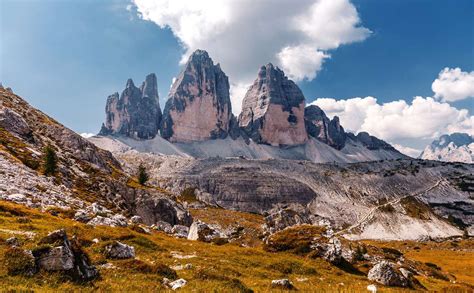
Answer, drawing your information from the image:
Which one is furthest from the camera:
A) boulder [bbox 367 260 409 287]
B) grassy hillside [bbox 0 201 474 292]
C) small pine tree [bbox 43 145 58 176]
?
small pine tree [bbox 43 145 58 176]

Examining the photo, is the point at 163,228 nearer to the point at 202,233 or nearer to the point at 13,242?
the point at 202,233

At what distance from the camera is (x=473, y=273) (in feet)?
265

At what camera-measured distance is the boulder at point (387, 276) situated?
27.9 m

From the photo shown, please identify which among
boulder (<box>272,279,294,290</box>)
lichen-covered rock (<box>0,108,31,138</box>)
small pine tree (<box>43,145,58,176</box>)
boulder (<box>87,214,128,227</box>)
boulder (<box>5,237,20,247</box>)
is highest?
lichen-covered rock (<box>0,108,31,138</box>)

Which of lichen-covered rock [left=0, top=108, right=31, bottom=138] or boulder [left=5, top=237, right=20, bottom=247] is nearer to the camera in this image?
boulder [left=5, top=237, right=20, bottom=247]

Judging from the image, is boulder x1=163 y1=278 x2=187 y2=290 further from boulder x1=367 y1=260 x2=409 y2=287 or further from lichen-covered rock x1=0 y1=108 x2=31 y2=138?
lichen-covered rock x1=0 y1=108 x2=31 y2=138

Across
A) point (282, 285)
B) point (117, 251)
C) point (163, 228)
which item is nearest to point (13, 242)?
point (117, 251)

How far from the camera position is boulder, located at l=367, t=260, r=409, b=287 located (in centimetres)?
2791

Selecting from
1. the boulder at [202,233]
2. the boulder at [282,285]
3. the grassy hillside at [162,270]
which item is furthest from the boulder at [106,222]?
the boulder at [282,285]

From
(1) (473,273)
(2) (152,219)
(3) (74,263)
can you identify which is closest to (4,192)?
(3) (74,263)

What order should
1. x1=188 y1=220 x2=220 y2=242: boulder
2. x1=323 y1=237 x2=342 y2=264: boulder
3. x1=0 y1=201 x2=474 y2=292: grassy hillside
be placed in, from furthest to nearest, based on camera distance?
x1=188 y1=220 x2=220 y2=242: boulder → x1=323 y1=237 x2=342 y2=264: boulder → x1=0 y1=201 x2=474 y2=292: grassy hillside

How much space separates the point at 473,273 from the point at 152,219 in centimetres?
8176

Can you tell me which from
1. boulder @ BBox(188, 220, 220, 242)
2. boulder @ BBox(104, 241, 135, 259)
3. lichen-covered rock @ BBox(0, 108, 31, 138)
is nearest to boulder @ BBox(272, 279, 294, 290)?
boulder @ BBox(104, 241, 135, 259)

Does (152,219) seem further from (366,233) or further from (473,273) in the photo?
(366,233)
